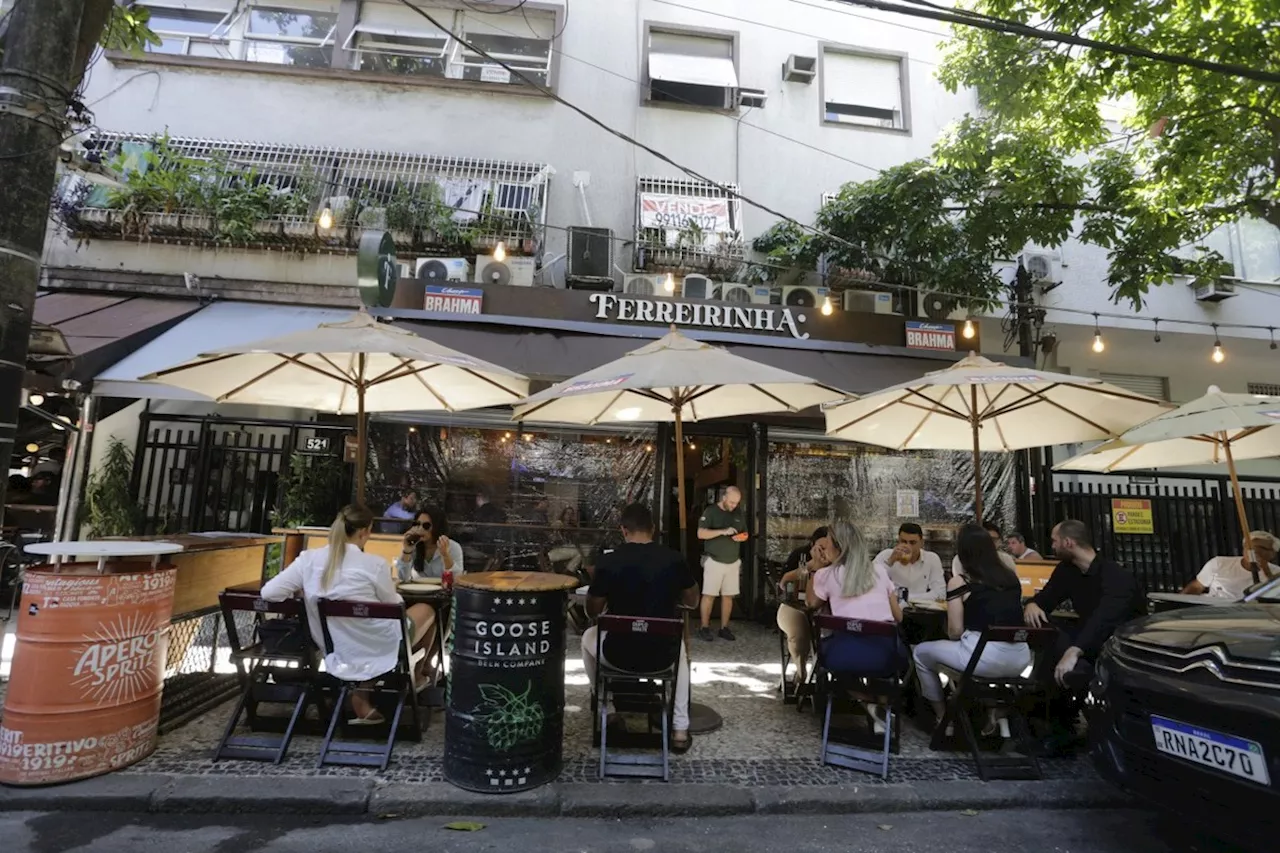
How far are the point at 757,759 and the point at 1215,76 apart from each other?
922 centimetres

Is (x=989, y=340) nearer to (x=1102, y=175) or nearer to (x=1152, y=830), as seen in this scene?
(x=1102, y=175)

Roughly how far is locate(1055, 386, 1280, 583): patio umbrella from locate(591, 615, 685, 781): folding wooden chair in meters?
4.11

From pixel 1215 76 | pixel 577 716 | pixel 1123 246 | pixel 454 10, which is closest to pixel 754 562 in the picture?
pixel 577 716

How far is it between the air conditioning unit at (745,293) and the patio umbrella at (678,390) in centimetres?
388

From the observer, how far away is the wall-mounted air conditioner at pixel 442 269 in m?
9.18

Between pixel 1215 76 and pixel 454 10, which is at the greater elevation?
pixel 454 10

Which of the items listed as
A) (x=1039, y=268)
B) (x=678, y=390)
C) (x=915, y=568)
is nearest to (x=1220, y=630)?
(x=915, y=568)

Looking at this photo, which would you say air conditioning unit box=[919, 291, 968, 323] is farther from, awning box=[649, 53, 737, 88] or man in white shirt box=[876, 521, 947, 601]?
man in white shirt box=[876, 521, 947, 601]

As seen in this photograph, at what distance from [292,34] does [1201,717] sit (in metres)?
13.8

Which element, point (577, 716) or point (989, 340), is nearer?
point (577, 716)

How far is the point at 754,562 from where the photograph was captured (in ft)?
29.9

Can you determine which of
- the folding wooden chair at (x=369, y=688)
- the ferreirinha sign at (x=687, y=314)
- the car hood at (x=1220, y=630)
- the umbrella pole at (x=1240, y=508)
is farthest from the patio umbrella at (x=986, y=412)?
the folding wooden chair at (x=369, y=688)

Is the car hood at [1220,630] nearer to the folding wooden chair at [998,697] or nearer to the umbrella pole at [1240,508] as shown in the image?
the folding wooden chair at [998,697]

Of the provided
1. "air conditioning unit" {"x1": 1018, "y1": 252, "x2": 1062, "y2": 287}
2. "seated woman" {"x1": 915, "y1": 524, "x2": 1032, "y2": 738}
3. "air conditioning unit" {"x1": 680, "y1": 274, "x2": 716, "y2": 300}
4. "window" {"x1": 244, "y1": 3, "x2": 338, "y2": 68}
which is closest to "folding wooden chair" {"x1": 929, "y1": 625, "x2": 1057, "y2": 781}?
"seated woman" {"x1": 915, "y1": 524, "x2": 1032, "y2": 738}
